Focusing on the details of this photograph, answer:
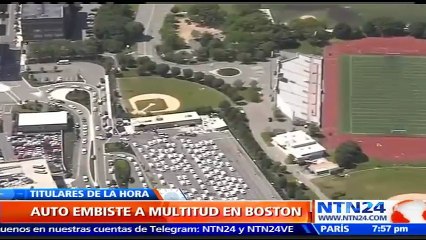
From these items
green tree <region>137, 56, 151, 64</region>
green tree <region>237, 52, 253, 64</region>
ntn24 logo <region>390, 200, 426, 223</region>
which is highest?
green tree <region>137, 56, 151, 64</region>

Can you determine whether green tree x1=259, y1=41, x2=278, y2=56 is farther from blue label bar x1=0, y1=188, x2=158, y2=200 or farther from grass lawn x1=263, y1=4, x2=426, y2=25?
blue label bar x1=0, y1=188, x2=158, y2=200

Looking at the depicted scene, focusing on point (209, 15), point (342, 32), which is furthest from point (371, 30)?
point (209, 15)

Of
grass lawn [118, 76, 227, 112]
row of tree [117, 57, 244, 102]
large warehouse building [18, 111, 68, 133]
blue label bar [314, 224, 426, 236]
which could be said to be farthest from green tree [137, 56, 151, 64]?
blue label bar [314, 224, 426, 236]

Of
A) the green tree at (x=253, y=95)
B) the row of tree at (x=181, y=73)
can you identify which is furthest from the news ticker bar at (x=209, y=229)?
the row of tree at (x=181, y=73)

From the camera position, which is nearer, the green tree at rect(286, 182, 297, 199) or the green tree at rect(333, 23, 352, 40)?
the green tree at rect(286, 182, 297, 199)

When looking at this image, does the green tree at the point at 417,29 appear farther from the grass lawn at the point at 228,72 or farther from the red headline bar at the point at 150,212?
the red headline bar at the point at 150,212

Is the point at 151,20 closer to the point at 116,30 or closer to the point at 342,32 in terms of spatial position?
the point at 116,30

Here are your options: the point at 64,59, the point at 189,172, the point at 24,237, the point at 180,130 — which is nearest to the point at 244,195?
the point at 189,172
